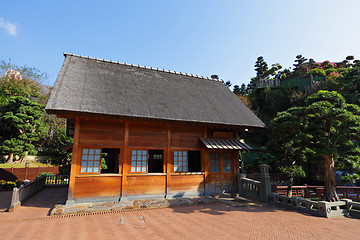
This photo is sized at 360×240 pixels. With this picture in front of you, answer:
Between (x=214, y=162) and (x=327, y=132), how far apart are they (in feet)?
18.0

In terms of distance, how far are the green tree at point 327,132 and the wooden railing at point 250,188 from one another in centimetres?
266

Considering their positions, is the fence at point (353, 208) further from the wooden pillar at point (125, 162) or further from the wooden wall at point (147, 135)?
the wooden pillar at point (125, 162)

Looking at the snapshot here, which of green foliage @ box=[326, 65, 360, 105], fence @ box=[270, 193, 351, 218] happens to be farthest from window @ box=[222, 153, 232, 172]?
green foliage @ box=[326, 65, 360, 105]

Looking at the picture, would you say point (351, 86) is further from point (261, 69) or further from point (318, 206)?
point (261, 69)

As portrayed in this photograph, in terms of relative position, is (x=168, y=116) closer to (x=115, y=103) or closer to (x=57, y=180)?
(x=115, y=103)

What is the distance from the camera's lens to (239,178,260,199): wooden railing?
9.85 meters

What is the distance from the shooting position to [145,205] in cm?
792

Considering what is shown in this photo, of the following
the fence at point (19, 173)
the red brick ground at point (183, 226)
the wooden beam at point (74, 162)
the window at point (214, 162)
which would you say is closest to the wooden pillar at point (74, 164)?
the wooden beam at point (74, 162)

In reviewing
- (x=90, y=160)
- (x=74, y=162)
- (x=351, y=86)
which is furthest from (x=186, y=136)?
(x=351, y=86)

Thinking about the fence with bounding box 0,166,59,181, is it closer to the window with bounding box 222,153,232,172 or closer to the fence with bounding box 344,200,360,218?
the window with bounding box 222,153,232,172

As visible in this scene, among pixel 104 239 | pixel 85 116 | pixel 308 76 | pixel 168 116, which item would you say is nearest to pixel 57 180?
pixel 85 116

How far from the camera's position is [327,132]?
8.39 m

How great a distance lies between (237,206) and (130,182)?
498 cm

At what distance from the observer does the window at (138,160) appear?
29.7 ft
